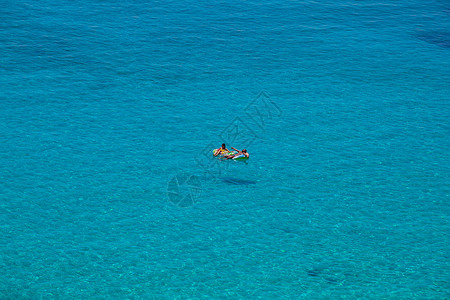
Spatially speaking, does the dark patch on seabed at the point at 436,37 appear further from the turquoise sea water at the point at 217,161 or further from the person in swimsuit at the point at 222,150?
the person in swimsuit at the point at 222,150

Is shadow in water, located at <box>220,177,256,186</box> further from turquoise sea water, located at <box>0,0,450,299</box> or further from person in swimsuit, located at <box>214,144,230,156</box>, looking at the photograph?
person in swimsuit, located at <box>214,144,230,156</box>

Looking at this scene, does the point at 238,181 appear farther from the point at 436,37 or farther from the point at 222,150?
the point at 436,37

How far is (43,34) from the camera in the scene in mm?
52156

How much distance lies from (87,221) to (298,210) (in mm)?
12136

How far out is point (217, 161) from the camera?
34.9m

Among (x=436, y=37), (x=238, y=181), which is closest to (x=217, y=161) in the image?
(x=238, y=181)

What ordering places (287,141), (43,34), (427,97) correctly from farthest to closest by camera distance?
1. (43,34)
2. (427,97)
3. (287,141)

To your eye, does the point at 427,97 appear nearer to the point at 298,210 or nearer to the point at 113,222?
the point at 298,210

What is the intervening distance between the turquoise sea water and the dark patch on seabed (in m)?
0.31

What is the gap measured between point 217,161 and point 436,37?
33157mm

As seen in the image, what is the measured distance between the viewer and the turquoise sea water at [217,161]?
1042 inches

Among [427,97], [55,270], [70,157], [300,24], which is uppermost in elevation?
[300,24]

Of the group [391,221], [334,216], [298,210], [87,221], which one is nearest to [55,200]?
[87,221]

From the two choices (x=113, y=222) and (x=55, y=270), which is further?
(x=113, y=222)
